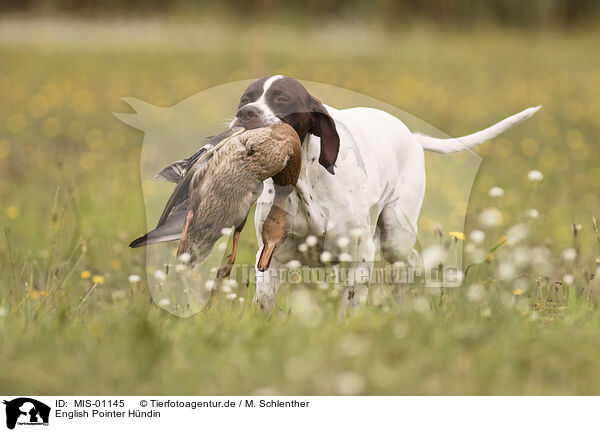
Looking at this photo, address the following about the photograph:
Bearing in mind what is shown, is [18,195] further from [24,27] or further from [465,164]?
[24,27]

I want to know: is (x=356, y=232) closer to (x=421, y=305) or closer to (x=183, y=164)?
(x=421, y=305)

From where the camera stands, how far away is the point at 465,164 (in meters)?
4.32

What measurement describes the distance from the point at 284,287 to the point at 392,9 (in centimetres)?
1608

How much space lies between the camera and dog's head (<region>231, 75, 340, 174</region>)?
2922 millimetres

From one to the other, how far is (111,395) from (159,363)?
0.19 m

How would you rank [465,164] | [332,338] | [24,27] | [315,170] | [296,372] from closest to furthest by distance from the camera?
1. [296,372]
2. [332,338]
3. [315,170]
4. [465,164]
5. [24,27]

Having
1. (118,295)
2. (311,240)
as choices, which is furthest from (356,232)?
(118,295)

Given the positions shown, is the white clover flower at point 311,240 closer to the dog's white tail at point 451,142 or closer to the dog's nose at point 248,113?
the dog's nose at point 248,113

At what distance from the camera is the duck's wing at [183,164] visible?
2.95m
